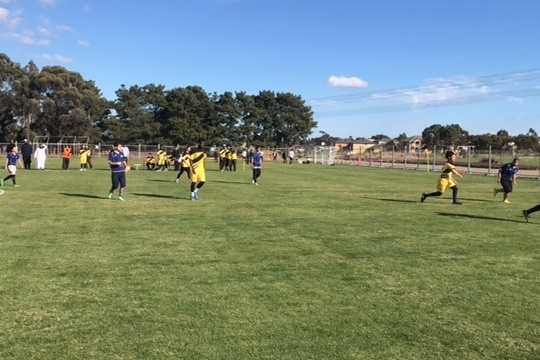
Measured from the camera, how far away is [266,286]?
241 inches

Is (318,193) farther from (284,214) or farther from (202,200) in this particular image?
(284,214)

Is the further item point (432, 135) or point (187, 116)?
point (432, 135)

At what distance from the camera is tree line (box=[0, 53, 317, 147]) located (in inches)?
2918

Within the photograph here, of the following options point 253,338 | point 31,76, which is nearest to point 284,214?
point 253,338

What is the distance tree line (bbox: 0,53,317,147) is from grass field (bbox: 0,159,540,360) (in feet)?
225

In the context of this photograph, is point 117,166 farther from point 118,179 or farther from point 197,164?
point 197,164

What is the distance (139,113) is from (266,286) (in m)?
85.0

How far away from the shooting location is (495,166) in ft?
147

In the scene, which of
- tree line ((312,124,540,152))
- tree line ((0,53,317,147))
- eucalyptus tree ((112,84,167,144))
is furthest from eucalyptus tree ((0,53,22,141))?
tree line ((312,124,540,152))

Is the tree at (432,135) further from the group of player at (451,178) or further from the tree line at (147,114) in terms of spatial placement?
the group of player at (451,178)

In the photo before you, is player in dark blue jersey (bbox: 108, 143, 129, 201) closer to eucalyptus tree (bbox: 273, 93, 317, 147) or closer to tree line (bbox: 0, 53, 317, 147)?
tree line (bbox: 0, 53, 317, 147)

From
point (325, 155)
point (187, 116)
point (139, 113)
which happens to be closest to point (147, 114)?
point (139, 113)

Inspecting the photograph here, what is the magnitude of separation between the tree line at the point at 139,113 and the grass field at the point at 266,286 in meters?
68.6

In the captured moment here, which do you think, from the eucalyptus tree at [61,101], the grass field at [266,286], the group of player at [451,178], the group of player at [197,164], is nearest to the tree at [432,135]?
the eucalyptus tree at [61,101]
